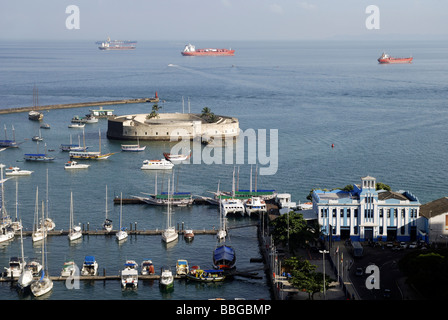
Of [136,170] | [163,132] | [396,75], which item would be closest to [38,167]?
[136,170]

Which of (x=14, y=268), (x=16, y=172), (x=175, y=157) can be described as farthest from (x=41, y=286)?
(x=175, y=157)

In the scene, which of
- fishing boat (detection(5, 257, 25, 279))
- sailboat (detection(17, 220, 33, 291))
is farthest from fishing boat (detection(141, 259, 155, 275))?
fishing boat (detection(5, 257, 25, 279))

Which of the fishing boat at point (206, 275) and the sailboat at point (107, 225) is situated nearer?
the fishing boat at point (206, 275)

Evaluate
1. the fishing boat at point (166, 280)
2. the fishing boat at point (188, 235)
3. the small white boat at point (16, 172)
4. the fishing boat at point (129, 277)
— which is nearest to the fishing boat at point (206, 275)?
the fishing boat at point (166, 280)

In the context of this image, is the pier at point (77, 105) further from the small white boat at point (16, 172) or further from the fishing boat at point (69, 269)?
the fishing boat at point (69, 269)
